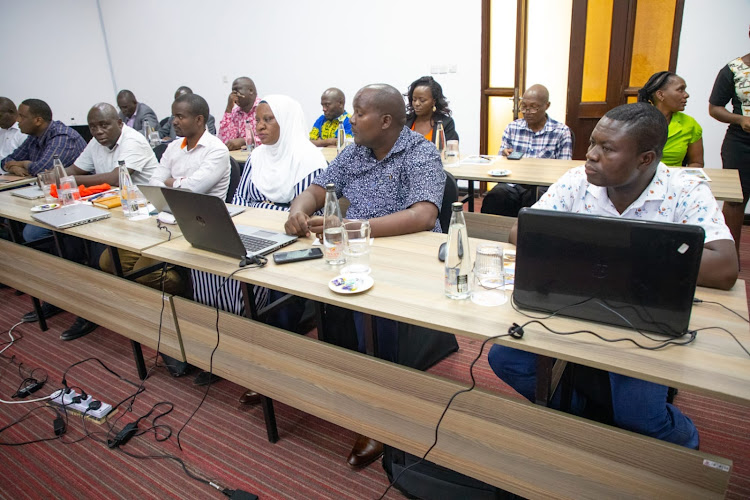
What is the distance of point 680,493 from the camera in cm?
105

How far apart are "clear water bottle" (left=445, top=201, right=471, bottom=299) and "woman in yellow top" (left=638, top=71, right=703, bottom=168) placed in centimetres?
233

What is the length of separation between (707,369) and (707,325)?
7.3 inches

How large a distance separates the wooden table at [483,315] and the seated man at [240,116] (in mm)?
3019

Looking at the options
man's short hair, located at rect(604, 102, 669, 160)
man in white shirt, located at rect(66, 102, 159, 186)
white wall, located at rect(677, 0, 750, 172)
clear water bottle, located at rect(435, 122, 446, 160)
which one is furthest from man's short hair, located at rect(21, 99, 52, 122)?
white wall, located at rect(677, 0, 750, 172)

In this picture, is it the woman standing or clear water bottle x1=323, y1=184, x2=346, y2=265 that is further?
the woman standing

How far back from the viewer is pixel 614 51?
161 inches

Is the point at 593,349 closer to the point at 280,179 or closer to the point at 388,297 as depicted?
the point at 388,297

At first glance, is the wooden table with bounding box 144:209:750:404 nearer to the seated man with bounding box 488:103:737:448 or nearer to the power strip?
the seated man with bounding box 488:103:737:448

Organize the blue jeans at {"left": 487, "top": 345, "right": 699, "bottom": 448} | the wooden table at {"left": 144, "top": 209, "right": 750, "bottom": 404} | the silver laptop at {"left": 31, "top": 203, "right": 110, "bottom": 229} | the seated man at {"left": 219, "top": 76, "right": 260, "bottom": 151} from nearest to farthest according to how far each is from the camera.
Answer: the wooden table at {"left": 144, "top": 209, "right": 750, "bottom": 404} → the blue jeans at {"left": 487, "top": 345, "right": 699, "bottom": 448} → the silver laptop at {"left": 31, "top": 203, "right": 110, "bottom": 229} → the seated man at {"left": 219, "top": 76, "right": 260, "bottom": 151}

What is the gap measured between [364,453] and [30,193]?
2.57m

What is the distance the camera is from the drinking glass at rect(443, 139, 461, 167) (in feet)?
10.8

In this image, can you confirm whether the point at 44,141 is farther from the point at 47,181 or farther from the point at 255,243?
the point at 255,243

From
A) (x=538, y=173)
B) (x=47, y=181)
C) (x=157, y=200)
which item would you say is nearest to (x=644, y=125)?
(x=538, y=173)

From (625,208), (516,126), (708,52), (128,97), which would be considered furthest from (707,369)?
(128,97)
